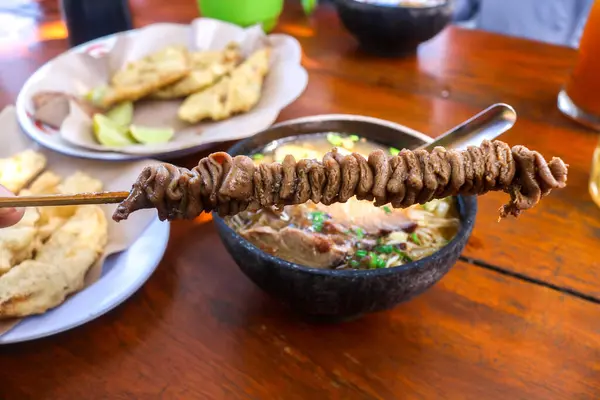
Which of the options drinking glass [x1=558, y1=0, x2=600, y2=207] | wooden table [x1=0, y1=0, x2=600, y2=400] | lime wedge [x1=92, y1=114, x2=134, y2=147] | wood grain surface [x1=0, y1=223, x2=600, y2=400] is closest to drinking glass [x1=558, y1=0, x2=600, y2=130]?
drinking glass [x1=558, y1=0, x2=600, y2=207]

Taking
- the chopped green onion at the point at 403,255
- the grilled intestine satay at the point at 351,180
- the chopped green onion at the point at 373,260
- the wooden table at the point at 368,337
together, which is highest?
the grilled intestine satay at the point at 351,180

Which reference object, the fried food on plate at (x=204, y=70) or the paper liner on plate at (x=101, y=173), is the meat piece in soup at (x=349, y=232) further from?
the fried food on plate at (x=204, y=70)

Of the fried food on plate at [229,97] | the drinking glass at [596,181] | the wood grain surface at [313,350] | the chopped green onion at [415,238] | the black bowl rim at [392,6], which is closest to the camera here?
the wood grain surface at [313,350]

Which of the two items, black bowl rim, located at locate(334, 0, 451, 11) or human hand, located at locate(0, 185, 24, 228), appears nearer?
human hand, located at locate(0, 185, 24, 228)

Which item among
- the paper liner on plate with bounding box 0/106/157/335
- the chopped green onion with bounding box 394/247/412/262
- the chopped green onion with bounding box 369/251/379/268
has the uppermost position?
the chopped green onion with bounding box 369/251/379/268

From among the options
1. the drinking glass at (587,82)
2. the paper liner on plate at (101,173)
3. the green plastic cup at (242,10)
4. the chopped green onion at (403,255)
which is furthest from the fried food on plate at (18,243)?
the drinking glass at (587,82)

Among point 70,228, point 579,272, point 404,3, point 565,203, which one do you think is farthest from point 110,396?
point 404,3

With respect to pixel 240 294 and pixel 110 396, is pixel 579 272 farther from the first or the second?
pixel 110 396

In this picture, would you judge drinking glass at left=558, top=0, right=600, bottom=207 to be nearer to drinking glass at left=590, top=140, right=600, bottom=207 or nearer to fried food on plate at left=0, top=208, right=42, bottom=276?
drinking glass at left=590, top=140, right=600, bottom=207
